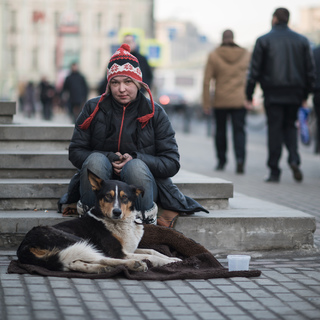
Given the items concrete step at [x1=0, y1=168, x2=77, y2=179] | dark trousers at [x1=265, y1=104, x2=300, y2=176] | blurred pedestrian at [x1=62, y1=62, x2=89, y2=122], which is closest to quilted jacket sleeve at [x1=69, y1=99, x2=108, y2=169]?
concrete step at [x1=0, y1=168, x2=77, y2=179]

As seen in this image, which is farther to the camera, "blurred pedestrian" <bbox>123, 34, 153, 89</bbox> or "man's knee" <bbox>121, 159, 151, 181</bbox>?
"blurred pedestrian" <bbox>123, 34, 153, 89</bbox>

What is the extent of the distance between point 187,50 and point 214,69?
159 m

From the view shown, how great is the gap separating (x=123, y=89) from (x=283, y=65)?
521cm

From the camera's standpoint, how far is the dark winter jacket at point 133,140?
6.34 meters

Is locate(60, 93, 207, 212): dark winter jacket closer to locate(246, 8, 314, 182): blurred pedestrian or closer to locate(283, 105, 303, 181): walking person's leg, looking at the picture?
locate(246, 8, 314, 182): blurred pedestrian

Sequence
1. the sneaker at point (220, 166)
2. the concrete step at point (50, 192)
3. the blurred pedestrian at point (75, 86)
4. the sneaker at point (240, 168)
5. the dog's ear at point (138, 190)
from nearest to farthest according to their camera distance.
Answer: the dog's ear at point (138, 190) < the concrete step at point (50, 192) < the sneaker at point (240, 168) < the sneaker at point (220, 166) < the blurred pedestrian at point (75, 86)

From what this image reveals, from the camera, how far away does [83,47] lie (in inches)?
3568

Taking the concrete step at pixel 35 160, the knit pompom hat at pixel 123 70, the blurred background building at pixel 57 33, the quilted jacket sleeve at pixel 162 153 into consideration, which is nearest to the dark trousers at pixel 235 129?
the concrete step at pixel 35 160

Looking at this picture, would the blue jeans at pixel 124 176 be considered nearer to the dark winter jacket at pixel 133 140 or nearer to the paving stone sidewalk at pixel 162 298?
the dark winter jacket at pixel 133 140

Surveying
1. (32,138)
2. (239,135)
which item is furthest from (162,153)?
(239,135)

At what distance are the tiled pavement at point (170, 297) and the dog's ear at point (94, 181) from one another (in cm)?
71

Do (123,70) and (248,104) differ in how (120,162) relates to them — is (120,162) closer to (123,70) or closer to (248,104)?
(123,70)

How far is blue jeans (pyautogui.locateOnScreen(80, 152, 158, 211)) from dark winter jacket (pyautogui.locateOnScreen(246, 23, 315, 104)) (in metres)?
5.22

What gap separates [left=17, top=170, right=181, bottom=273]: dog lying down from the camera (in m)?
5.41
